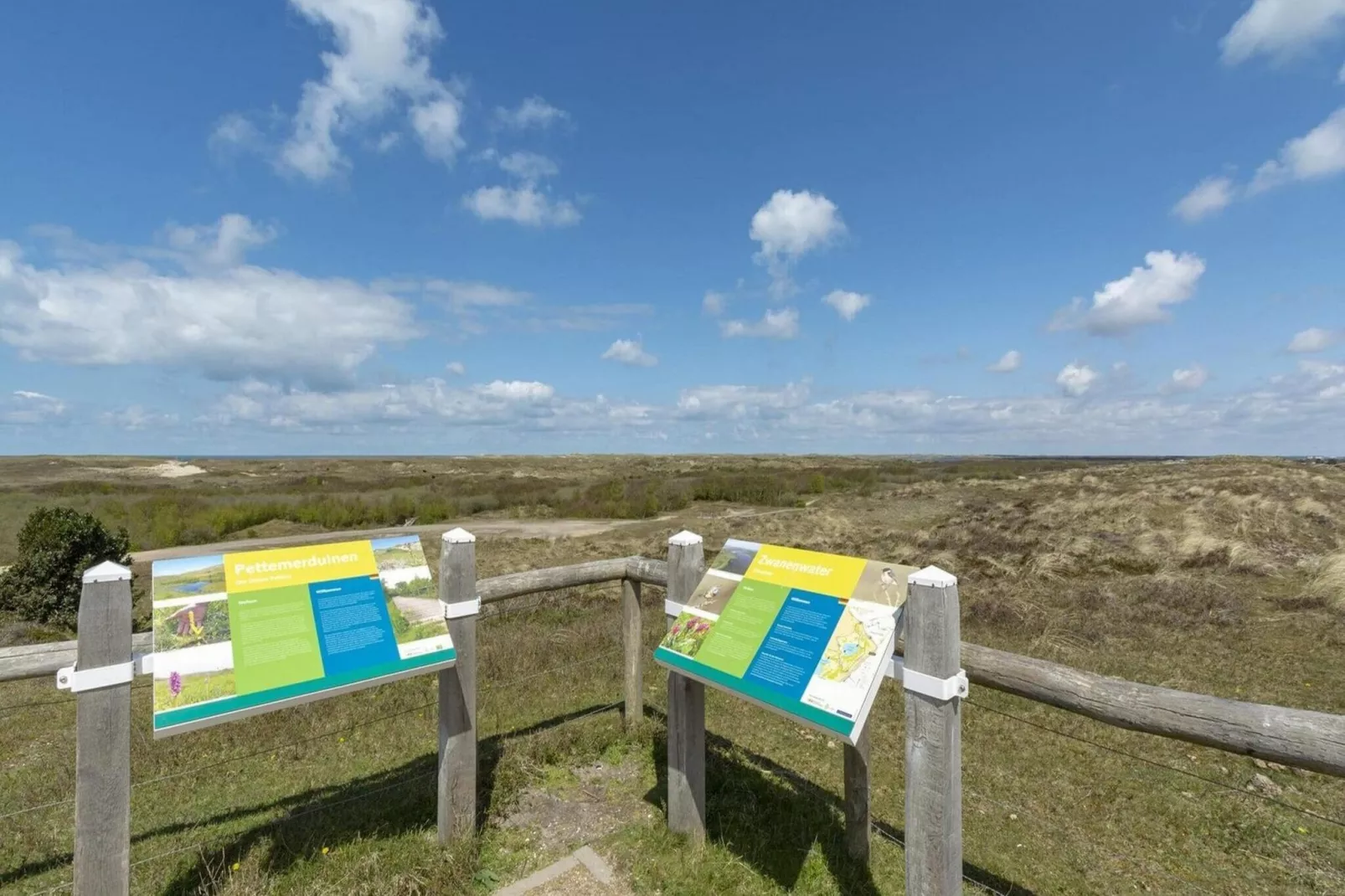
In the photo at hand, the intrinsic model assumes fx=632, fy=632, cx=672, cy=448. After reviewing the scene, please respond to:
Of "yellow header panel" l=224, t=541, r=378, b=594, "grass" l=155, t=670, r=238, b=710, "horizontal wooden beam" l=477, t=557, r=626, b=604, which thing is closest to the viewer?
"grass" l=155, t=670, r=238, b=710

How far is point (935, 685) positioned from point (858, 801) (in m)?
1.37

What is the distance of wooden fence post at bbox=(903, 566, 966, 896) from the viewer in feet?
8.64

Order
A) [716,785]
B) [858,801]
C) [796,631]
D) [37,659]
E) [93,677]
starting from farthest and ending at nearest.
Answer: [716,785], [858,801], [796,631], [37,659], [93,677]

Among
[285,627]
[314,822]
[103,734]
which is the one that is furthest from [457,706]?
[103,734]

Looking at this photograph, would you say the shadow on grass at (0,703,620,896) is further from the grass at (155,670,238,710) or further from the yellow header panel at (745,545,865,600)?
the yellow header panel at (745,545,865,600)

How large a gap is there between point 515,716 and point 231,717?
3.35 meters

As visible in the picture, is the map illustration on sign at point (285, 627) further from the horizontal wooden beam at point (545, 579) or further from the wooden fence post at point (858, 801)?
the wooden fence post at point (858, 801)

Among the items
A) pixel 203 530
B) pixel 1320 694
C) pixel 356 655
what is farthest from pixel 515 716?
pixel 203 530

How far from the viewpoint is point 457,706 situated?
143 inches

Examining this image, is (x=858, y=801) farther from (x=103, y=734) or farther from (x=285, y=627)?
(x=103, y=734)

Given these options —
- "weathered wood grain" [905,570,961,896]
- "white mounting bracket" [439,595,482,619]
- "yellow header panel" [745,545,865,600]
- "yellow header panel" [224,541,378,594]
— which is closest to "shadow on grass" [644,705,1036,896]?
"weathered wood grain" [905,570,961,896]

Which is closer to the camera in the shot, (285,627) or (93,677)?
(93,677)

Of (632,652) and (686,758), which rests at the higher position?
(632,652)

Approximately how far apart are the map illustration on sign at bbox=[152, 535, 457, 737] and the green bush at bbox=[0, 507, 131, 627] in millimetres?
11495
